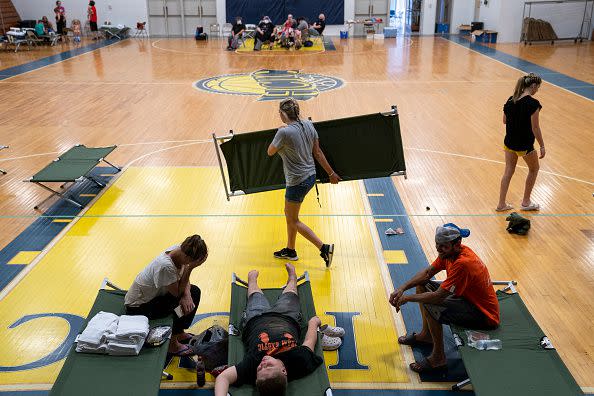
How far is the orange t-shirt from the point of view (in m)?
4.25

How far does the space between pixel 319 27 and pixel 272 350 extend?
23.1m

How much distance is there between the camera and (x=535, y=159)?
7078 mm

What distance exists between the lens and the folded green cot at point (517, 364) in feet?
12.3

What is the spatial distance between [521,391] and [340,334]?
1.61m

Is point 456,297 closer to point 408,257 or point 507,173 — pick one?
point 408,257

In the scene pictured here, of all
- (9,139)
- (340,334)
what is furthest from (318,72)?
(340,334)

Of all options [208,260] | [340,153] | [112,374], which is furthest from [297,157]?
[112,374]

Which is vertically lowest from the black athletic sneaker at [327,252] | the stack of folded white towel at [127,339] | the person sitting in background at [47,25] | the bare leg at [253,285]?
the black athletic sneaker at [327,252]

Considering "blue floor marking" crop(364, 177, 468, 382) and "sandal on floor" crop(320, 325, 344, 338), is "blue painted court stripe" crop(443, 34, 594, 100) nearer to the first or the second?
"blue floor marking" crop(364, 177, 468, 382)

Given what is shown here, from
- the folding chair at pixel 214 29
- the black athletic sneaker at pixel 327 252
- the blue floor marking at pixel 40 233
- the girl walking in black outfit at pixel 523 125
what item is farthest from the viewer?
the folding chair at pixel 214 29

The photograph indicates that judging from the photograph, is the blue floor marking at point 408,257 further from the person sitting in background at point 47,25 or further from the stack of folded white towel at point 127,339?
the person sitting in background at point 47,25

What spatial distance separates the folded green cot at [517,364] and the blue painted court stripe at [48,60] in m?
17.0

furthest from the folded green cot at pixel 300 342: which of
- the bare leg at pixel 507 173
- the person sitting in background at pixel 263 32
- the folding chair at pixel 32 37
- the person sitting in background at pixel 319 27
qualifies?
the folding chair at pixel 32 37

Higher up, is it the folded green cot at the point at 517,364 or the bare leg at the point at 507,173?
the bare leg at the point at 507,173
